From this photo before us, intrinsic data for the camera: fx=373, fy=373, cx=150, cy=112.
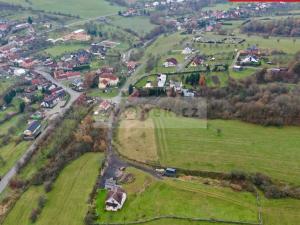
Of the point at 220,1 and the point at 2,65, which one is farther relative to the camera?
the point at 220,1

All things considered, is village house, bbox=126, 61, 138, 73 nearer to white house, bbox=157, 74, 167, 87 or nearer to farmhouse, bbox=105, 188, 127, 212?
white house, bbox=157, 74, 167, 87

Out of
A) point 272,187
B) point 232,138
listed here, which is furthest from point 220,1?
point 272,187

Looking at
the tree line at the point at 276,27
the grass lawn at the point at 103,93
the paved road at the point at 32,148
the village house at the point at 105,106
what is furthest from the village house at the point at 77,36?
the village house at the point at 105,106

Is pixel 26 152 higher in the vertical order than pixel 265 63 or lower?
lower

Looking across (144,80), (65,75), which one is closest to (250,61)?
(144,80)

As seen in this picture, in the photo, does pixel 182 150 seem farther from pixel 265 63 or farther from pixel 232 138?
pixel 265 63

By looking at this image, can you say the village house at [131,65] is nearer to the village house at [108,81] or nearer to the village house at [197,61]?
the village house at [108,81]

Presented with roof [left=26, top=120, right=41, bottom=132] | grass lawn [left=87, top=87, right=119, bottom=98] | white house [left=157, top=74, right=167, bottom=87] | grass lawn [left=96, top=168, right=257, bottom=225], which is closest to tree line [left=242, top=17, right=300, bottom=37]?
white house [left=157, top=74, right=167, bottom=87]
